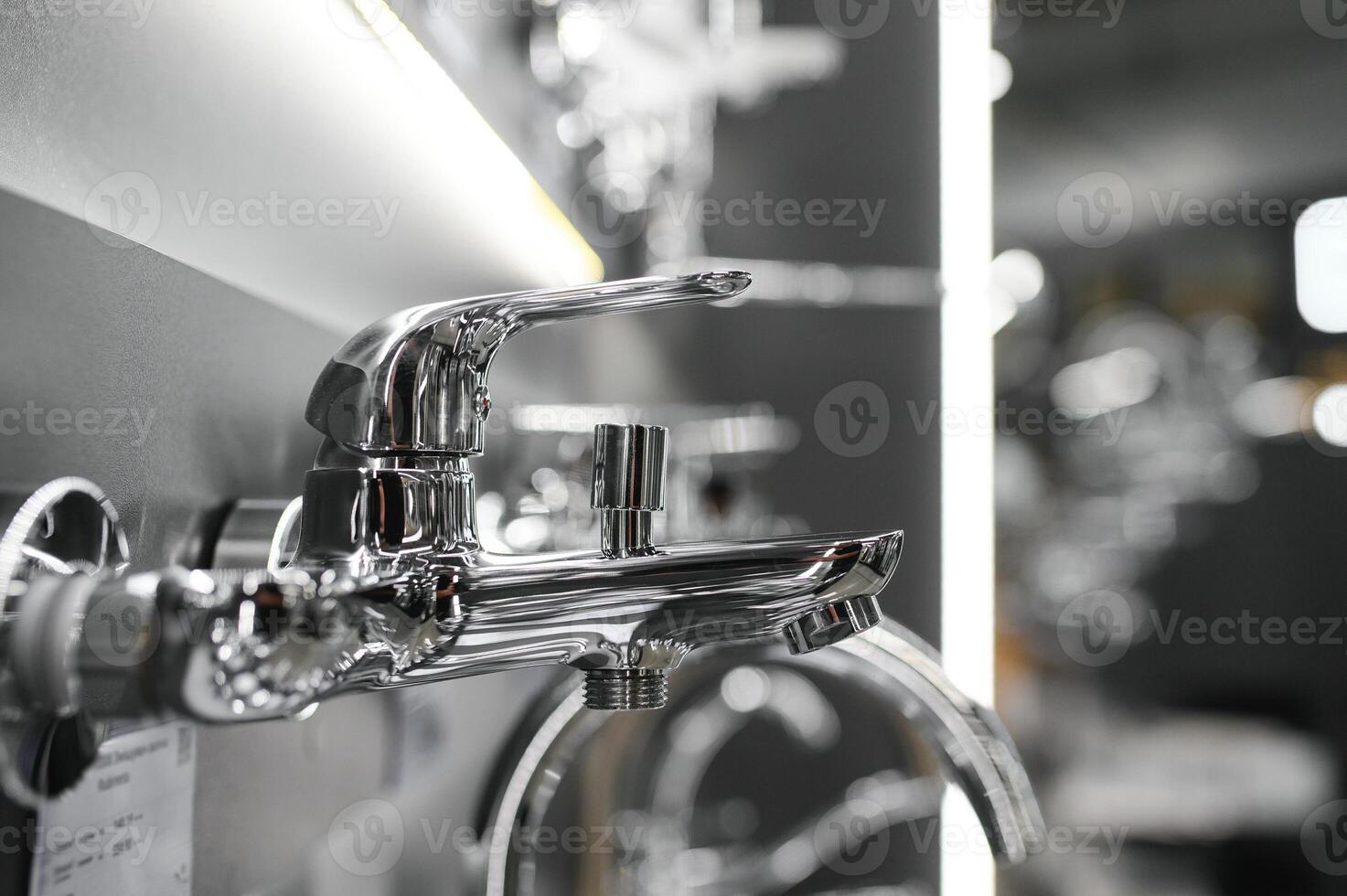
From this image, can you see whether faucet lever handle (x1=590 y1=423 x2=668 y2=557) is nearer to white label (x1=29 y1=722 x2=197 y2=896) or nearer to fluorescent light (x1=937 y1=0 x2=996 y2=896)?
white label (x1=29 y1=722 x2=197 y2=896)

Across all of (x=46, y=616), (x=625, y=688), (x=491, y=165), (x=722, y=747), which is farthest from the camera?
(x=722, y=747)

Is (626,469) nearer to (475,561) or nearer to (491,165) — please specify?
(475,561)

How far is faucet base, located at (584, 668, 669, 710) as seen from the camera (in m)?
0.28

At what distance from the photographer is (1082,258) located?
135 centimetres

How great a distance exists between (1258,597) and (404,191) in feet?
3.94

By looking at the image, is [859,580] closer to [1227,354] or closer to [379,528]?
[379,528]

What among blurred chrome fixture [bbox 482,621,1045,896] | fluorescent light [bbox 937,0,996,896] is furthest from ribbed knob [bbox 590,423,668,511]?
fluorescent light [bbox 937,0,996,896]

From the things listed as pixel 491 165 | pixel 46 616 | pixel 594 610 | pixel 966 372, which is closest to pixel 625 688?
pixel 594 610

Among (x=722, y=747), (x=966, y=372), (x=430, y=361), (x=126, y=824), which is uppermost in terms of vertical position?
(x=966, y=372)

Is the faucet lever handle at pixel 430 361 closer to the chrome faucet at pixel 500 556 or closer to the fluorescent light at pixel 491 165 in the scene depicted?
the chrome faucet at pixel 500 556

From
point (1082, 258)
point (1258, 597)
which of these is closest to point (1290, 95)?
point (1082, 258)

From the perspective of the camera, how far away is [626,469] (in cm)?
29

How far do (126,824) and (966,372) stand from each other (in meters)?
1.11

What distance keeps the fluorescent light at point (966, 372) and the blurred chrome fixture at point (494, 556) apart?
0.96 metres
